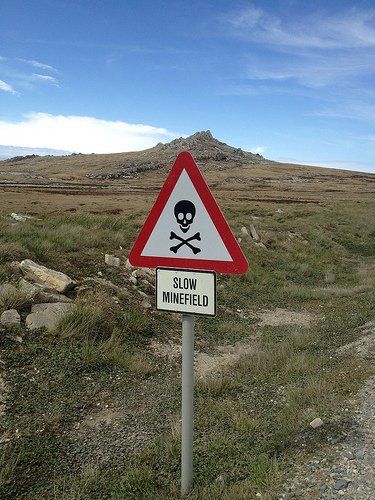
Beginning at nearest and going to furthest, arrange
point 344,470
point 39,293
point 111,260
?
point 344,470 < point 39,293 < point 111,260

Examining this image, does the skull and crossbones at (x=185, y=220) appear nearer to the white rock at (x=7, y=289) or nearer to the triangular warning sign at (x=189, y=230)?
the triangular warning sign at (x=189, y=230)

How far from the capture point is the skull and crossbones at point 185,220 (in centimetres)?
300

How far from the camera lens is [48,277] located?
25.8 ft

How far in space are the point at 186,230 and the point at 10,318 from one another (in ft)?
14.2

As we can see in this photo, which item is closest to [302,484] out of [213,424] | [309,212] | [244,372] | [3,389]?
[213,424]

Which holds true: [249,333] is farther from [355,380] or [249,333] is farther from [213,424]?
[213,424]

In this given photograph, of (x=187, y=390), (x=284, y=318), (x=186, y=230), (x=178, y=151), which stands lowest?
(x=284, y=318)

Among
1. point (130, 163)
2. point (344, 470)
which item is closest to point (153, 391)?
point (344, 470)

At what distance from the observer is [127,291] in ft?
29.7

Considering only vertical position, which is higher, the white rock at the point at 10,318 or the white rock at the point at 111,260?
the white rock at the point at 111,260

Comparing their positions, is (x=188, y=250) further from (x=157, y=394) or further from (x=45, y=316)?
(x=45, y=316)

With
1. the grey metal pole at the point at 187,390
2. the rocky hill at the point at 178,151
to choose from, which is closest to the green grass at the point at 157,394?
the grey metal pole at the point at 187,390

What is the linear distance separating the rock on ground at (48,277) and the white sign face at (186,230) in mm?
5115

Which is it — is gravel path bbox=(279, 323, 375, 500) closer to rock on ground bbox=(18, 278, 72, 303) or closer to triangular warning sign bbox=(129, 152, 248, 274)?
triangular warning sign bbox=(129, 152, 248, 274)
